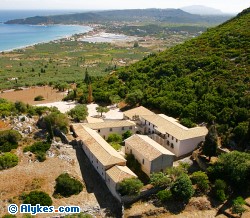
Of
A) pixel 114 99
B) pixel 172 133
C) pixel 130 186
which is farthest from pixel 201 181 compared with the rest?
pixel 114 99

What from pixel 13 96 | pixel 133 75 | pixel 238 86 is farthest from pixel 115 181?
pixel 13 96

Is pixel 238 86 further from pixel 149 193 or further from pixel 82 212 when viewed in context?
pixel 82 212

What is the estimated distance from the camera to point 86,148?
139 ft

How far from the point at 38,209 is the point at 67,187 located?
3.89 metres

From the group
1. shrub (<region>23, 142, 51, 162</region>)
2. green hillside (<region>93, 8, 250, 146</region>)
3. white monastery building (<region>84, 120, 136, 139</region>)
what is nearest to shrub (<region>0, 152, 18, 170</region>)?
shrub (<region>23, 142, 51, 162</region>)

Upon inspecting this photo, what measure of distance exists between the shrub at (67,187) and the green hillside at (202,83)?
19.3 meters

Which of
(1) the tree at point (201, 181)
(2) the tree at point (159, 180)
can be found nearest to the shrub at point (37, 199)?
(2) the tree at point (159, 180)

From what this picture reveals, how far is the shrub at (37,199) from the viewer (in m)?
33.1

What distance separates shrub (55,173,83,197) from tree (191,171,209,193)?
40.5 feet

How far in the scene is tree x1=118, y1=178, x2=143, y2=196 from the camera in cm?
3309

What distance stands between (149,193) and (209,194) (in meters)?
6.42

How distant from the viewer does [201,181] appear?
35.3m

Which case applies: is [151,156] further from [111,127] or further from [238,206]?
[111,127]

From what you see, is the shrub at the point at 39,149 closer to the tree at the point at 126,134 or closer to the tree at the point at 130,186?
the tree at the point at 126,134
